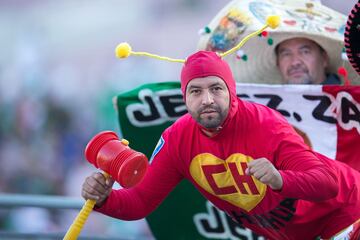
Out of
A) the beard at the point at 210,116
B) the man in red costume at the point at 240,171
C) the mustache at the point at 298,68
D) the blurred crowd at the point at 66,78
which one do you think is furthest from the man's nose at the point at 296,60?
the blurred crowd at the point at 66,78

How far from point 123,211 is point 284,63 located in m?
1.34

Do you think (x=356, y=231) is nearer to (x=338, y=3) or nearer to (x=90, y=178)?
(x=90, y=178)

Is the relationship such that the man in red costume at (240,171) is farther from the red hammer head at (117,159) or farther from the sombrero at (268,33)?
the sombrero at (268,33)

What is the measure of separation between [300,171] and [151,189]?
76 cm

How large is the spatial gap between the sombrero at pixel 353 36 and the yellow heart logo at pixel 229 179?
66cm

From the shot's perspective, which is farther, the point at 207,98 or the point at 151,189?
the point at 151,189

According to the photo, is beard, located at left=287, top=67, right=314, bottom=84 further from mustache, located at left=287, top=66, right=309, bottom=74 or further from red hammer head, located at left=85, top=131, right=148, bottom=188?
red hammer head, located at left=85, top=131, right=148, bottom=188

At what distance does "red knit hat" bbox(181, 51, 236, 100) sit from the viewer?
3428mm

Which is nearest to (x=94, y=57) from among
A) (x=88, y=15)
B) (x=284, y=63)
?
(x=88, y=15)

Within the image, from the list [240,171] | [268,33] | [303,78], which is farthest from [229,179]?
[268,33]

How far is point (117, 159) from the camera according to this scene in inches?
129

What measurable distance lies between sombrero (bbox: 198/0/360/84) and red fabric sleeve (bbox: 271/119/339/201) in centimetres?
105

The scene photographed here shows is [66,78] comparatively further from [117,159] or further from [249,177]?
[117,159]

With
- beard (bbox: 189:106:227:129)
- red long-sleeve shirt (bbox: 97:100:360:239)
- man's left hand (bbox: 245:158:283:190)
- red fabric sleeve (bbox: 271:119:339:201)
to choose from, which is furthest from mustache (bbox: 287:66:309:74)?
man's left hand (bbox: 245:158:283:190)
